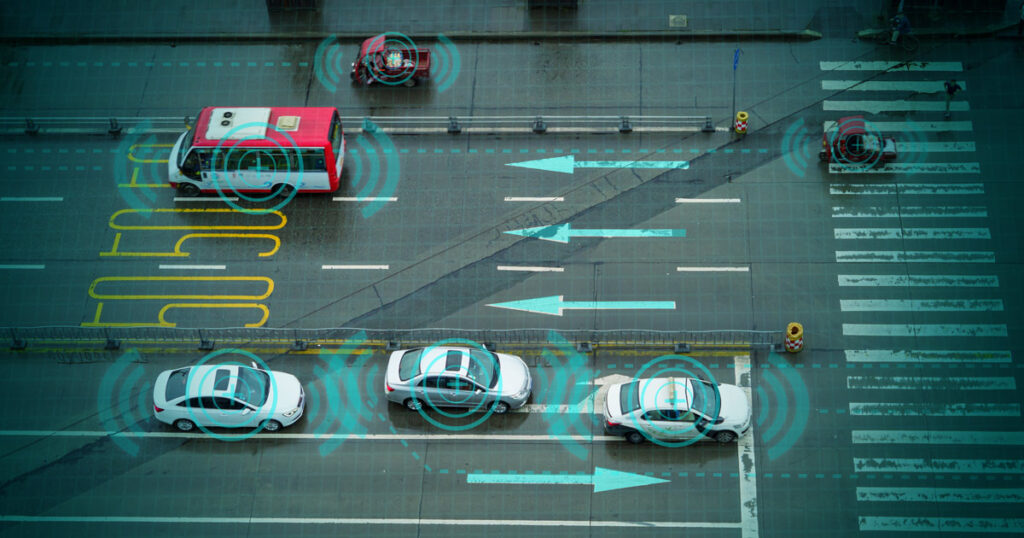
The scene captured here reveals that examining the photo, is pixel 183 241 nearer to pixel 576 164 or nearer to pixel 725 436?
pixel 576 164

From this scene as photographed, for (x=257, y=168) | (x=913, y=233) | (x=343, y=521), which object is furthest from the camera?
(x=257, y=168)

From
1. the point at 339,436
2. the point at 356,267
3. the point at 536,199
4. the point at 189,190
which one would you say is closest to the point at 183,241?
the point at 189,190

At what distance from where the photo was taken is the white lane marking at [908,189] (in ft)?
135

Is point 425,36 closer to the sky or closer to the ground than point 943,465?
closer to the sky

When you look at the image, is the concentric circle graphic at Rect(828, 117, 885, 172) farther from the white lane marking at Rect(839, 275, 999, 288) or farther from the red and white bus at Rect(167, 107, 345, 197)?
the red and white bus at Rect(167, 107, 345, 197)

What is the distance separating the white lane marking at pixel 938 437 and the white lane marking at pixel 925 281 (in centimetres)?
565

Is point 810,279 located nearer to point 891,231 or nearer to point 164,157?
point 891,231

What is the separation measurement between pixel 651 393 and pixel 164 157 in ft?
69.5

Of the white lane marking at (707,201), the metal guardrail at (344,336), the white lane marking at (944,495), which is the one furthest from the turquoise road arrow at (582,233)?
the white lane marking at (944,495)

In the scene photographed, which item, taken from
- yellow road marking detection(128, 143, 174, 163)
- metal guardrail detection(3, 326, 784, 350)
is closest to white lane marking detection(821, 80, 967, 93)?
metal guardrail detection(3, 326, 784, 350)

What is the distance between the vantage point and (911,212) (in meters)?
40.6

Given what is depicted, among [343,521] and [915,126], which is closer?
[343,521]

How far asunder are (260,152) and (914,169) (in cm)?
2384

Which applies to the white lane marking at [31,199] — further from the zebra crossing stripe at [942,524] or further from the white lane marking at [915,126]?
the zebra crossing stripe at [942,524]
